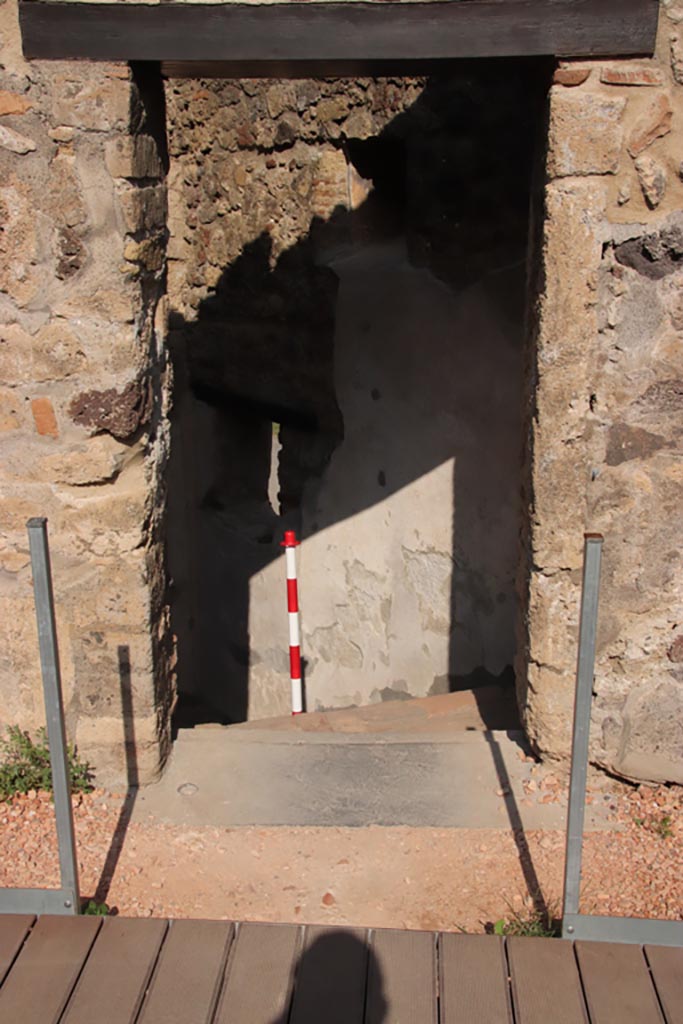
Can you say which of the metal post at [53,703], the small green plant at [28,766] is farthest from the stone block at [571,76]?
the small green plant at [28,766]

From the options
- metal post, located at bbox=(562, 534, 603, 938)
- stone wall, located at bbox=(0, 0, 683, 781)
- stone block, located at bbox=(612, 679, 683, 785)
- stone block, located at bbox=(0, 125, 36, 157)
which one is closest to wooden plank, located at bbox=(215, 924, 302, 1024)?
metal post, located at bbox=(562, 534, 603, 938)

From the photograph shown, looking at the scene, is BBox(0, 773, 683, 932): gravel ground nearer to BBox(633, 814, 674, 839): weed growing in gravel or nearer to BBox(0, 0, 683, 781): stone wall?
BBox(633, 814, 674, 839): weed growing in gravel

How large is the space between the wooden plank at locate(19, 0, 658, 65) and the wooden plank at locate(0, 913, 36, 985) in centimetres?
236

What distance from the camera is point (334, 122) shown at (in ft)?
17.6

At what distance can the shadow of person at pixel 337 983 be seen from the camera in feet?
7.78

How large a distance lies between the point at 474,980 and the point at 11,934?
1.19 meters

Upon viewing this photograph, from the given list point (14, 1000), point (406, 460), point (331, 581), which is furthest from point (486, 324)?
point (14, 1000)

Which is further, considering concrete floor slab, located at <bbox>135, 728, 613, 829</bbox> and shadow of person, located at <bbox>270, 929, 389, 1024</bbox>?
concrete floor slab, located at <bbox>135, 728, 613, 829</bbox>

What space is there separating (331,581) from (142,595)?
2.77 metres

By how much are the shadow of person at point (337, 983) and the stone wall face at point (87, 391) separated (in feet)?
3.87

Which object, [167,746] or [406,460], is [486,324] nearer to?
[406,460]

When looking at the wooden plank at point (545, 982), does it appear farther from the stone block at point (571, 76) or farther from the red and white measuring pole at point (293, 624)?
the red and white measuring pole at point (293, 624)

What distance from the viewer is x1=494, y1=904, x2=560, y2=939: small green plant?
2.83m

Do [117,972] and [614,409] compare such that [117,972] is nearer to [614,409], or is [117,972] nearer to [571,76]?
[614,409]
